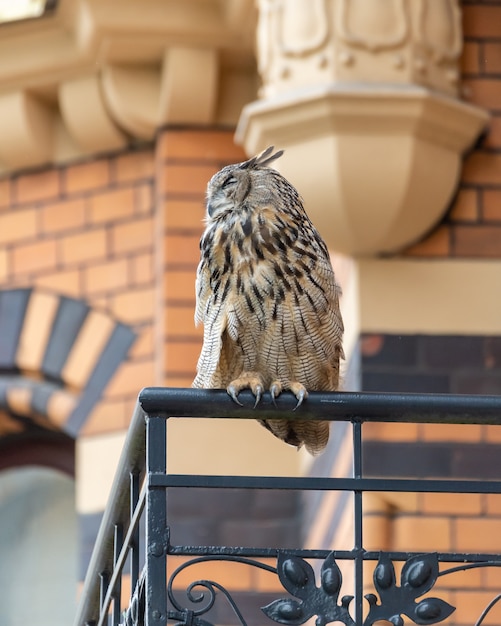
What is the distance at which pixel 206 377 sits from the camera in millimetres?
3967

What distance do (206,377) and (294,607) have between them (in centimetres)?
98

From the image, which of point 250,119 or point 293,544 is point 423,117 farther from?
point 293,544

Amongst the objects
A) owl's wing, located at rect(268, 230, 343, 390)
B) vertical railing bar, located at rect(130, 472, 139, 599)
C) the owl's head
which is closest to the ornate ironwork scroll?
vertical railing bar, located at rect(130, 472, 139, 599)

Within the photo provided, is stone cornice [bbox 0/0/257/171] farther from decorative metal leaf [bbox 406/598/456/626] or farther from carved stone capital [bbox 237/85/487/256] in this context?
decorative metal leaf [bbox 406/598/456/626]

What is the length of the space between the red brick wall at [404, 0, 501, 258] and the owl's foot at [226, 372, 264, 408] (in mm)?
1343

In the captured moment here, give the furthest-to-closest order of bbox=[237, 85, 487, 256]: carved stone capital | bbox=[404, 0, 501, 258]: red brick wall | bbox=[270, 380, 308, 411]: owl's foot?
bbox=[404, 0, 501, 258]: red brick wall
bbox=[237, 85, 487, 256]: carved stone capital
bbox=[270, 380, 308, 411]: owl's foot

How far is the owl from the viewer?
3.96 m

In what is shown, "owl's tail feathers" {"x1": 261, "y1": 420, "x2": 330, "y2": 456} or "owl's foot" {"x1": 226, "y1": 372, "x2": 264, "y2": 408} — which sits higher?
"owl's foot" {"x1": 226, "y1": 372, "x2": 264, "y2": 408}

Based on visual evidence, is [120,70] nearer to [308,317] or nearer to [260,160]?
[260,160]

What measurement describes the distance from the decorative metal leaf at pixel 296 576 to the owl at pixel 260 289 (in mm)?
852

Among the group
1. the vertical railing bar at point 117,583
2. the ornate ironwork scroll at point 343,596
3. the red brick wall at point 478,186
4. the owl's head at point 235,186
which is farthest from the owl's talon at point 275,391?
the red brick wall at point 478,186

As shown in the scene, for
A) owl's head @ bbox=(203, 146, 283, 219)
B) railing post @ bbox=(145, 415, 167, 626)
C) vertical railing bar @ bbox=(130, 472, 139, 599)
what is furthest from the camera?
owl's head @ bbox=(203, 146, 283, 219)

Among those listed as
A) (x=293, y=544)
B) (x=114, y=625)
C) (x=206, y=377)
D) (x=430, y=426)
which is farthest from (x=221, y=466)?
(x=114, y=625)

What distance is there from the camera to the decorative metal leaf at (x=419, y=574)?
121 inches
